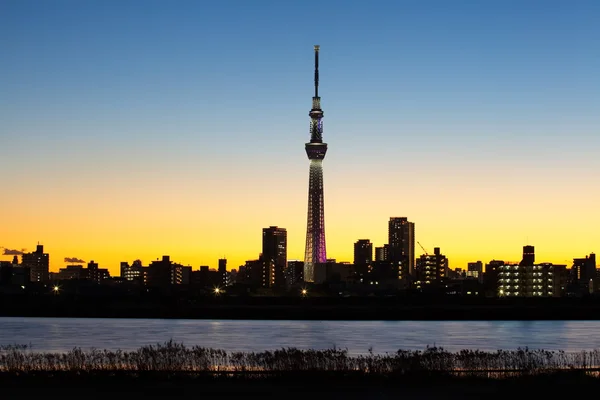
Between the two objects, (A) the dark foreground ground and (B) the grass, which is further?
(B) the grass

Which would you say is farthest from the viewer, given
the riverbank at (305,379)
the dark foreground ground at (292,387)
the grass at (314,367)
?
the grass at (314,367)

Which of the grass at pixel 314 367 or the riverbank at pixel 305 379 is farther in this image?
the grass at pixel 314 367

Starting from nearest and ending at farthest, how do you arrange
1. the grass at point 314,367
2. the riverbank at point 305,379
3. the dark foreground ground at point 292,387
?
the dark foreground ground at point 292,387 < the riverbank at point 305,379 < the grass at point 314,367

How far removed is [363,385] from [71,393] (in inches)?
492

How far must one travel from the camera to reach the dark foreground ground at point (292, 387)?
36.3 metres

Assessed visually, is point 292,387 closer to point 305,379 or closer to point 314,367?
point 305,379

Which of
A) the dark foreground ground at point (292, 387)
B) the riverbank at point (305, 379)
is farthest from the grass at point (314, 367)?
the dark foreground ground at point (292, 387)

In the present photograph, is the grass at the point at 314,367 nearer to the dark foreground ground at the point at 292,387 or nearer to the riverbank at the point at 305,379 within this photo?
the riverbank at the point at 305,379

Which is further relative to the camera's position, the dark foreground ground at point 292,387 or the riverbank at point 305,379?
the riverbank at point 305,379

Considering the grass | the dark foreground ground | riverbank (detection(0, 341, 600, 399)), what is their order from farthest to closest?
1. the grass
2. riverbank (detection(0, 341, 600, 399))
3. the dark foreground ground

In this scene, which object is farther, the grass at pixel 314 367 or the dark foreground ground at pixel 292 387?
the grass at pixel 314 367

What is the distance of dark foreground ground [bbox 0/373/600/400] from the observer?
3634 centimetres

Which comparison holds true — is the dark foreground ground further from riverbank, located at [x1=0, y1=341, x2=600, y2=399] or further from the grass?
the grass

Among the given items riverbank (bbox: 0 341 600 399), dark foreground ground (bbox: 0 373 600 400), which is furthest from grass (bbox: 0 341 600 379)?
dark foreground ground (bbox: 0 373 600 400)
